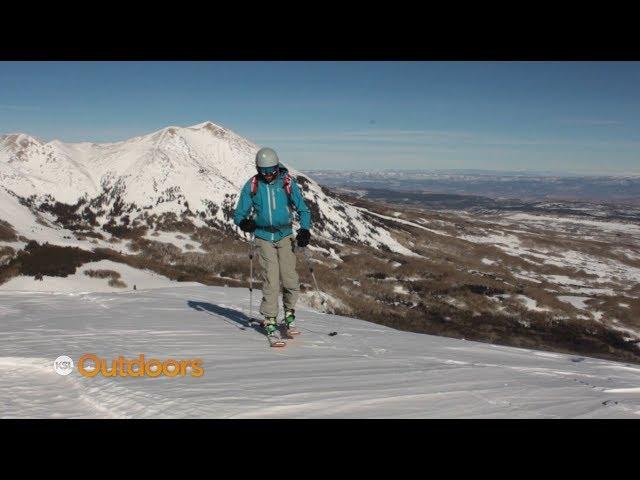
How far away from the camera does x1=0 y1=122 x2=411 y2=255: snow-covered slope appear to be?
164 feet

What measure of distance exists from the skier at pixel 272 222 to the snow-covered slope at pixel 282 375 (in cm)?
98

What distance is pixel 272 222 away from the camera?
930 centimetres

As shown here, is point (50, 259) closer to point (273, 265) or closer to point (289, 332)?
point (289, 332)

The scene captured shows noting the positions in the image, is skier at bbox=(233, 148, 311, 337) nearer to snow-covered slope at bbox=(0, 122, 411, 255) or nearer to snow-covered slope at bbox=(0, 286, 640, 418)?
snow-covered slope at bbox=(0, 286, 640, 418)

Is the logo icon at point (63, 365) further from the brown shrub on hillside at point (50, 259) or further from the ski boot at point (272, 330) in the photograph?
the brown shrub on hillside at point (50, 259)

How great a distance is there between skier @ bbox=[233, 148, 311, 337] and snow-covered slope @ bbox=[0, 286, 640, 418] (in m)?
0.98

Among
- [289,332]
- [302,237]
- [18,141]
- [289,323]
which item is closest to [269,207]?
[302,237]

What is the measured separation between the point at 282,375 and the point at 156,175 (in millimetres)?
50580

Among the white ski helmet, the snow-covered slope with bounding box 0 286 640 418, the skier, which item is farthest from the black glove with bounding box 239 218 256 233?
the snow-covered slope with bounding box 0 286 640 418

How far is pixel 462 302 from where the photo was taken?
37.1 m

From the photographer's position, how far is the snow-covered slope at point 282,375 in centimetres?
501

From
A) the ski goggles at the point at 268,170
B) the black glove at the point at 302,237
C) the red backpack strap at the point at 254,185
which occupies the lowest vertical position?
the black glove at the point at 302,237

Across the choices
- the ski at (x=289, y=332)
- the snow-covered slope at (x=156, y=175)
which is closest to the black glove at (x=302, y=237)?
the ski at (x=289, y=332)
